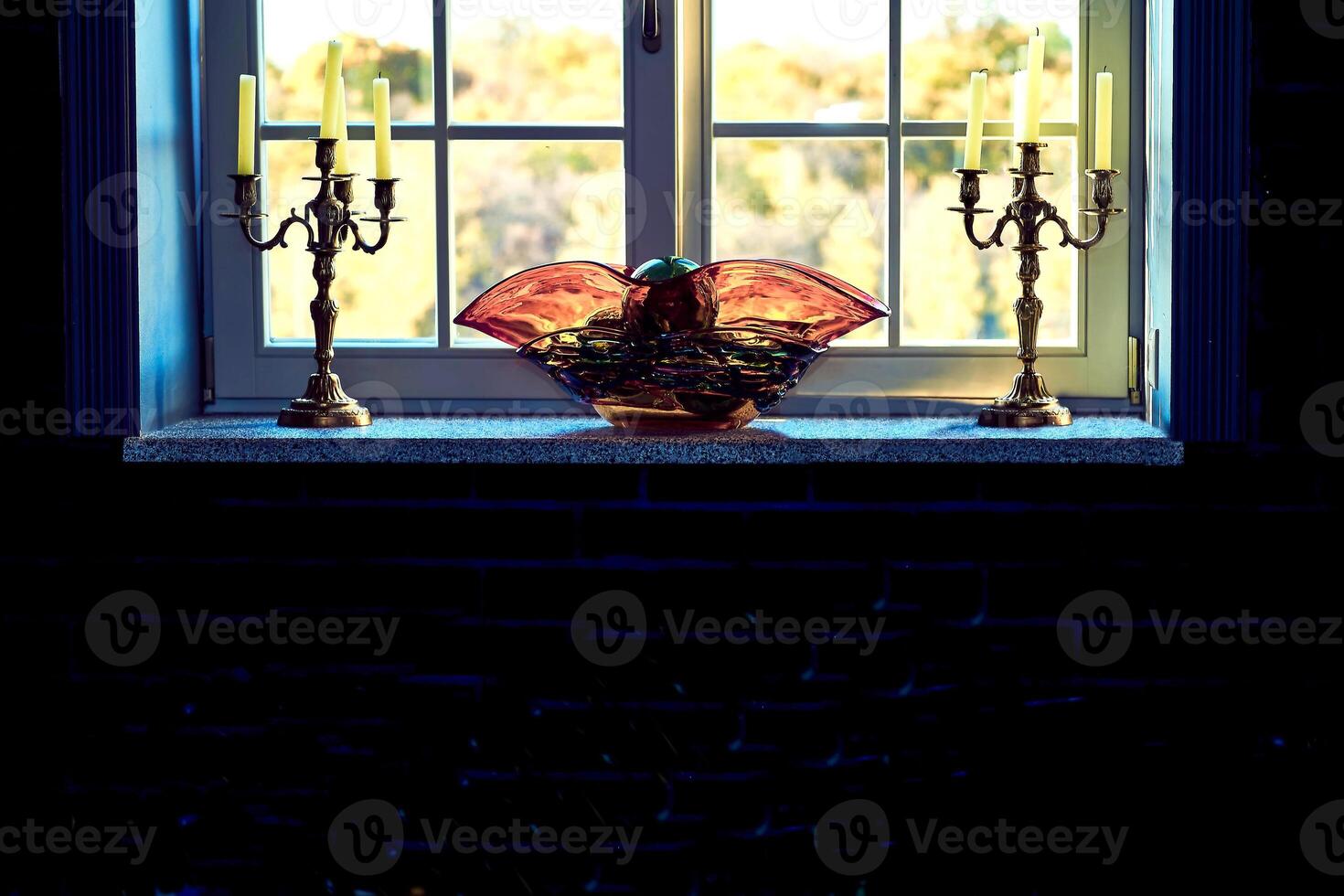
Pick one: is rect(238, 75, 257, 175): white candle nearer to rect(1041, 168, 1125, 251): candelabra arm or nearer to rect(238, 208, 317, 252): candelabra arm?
rect(238, 208, 317, 252): candelabra arm

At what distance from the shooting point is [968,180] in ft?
6.04

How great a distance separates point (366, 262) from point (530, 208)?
29 centimetres

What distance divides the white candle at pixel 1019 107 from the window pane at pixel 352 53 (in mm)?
923

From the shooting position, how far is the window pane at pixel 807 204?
2076 millimetres

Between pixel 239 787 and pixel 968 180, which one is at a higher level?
pixel 968 180

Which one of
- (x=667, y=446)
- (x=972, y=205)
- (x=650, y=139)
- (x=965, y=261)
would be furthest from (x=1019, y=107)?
(x=667, y=446)

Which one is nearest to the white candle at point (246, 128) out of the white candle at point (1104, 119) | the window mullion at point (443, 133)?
the window mullion at point (443, 133)

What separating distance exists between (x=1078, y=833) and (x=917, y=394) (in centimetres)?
71

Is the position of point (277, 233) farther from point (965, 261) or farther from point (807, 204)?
point (965, 261)

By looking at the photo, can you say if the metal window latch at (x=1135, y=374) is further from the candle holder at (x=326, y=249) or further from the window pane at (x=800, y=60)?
the candle holder at (x=326, y=249)

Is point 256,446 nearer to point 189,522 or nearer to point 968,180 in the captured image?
point 189,522

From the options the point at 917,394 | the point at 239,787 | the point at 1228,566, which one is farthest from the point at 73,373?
the point at 1228,566

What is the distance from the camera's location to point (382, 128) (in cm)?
192

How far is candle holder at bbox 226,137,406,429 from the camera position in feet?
6.25
